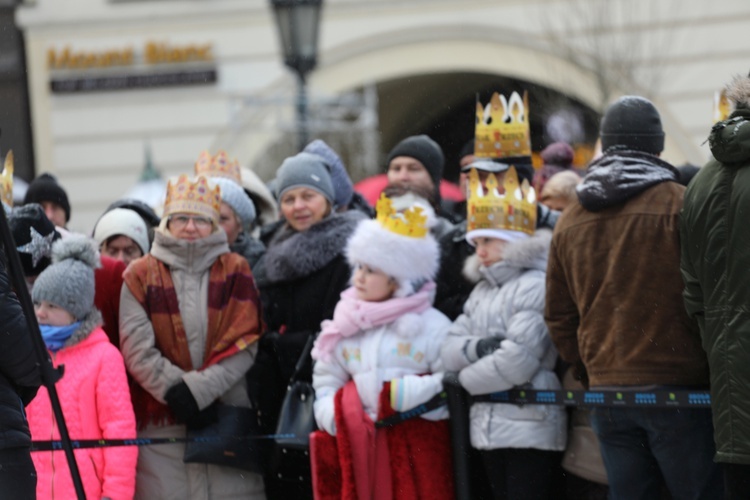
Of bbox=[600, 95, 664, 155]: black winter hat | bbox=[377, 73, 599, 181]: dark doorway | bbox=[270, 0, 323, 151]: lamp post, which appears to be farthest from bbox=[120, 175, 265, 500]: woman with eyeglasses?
bbox=[377, 73, 599, 181]: dark doorway

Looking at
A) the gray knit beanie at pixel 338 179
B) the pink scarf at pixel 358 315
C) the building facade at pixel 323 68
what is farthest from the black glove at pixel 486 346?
the building facade at pixel 323 68

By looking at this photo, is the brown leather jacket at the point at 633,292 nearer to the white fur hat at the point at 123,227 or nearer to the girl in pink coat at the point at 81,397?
the girl in pink coat at the point at 81,397

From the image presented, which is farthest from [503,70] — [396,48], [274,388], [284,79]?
[274,388]

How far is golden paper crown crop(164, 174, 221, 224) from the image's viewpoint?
21.6ft

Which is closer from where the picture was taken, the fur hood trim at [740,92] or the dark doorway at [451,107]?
the fur hood trim at [740,92]

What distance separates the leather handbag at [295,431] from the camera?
6.36m

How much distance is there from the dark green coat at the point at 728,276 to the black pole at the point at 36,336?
7.70 feet

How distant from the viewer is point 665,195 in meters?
5.66

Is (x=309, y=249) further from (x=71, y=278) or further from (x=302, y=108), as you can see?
(x=302, y=108)

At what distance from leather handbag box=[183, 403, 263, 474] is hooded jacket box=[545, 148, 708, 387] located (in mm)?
1579

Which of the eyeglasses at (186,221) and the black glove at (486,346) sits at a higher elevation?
the eyeglasses at (186,221)

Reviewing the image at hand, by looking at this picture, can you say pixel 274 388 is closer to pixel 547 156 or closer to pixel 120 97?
pixel 547 156

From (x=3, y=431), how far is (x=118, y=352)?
3.97 ft

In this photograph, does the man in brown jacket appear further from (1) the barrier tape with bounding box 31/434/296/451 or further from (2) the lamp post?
(2) the lamp post
